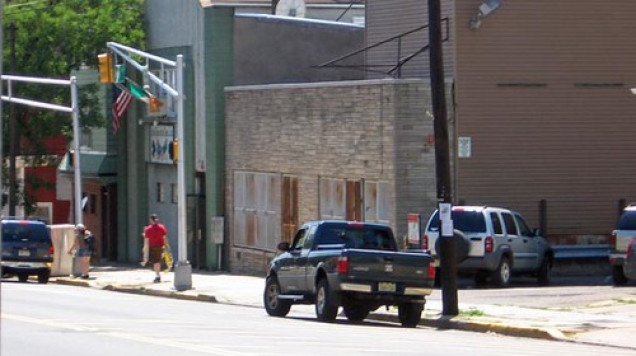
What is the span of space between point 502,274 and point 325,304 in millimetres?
8538

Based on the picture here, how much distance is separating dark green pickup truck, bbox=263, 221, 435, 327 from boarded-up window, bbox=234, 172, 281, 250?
14585 mm

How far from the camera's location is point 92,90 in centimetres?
4716

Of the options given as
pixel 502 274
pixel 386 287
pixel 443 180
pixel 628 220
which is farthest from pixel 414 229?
pixel 386 287

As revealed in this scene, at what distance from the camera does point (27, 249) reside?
122 feet

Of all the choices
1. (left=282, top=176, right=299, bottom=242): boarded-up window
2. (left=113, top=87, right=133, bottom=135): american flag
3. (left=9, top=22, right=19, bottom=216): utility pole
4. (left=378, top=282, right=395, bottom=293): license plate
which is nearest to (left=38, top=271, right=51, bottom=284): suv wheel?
(left=9, top=22, right=19, bottom=216): utility pole

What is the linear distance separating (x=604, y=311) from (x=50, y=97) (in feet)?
95.6

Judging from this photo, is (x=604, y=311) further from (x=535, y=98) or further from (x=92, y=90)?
(x=92, y=90)

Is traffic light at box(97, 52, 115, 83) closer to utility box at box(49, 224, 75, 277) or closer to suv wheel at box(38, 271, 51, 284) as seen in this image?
suv wheel at box(38, 271, 51, 284)

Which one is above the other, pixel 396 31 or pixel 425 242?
pixel 396 31

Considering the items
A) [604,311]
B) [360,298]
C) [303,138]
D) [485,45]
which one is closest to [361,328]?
[360,298]

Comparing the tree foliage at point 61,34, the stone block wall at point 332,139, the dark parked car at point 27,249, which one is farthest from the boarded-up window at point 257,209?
the tree foliage at point 61,34

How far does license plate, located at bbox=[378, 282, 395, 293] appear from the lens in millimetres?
20469

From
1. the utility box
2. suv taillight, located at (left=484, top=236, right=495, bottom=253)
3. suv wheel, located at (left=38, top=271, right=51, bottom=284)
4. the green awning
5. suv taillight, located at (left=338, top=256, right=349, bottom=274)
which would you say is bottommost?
suv wheel, located at (left=38, top=271, right=51, bottom=284)

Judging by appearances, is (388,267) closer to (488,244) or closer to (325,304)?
(325,304)
